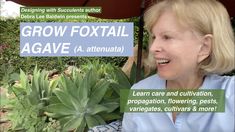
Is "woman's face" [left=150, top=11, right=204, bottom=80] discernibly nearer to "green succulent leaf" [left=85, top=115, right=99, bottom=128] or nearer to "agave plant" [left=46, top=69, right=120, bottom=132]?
"agave plant" [left=46, top=69, right=120, bottom=132]

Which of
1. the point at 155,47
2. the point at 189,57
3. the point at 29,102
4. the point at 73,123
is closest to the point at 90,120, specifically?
the point at 73,123

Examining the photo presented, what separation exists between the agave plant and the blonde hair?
0.46 m

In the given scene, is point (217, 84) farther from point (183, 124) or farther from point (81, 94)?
point (81, 94)

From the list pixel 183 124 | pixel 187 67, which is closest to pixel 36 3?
pixel 187 67

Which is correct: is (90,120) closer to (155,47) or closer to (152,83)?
(152,83)

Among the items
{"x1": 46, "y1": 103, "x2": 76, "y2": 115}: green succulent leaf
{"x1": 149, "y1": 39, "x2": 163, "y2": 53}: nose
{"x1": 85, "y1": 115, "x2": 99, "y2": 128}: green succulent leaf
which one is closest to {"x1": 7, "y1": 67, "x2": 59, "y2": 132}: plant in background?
{"x1": 46, "y1": 103, "x2": 76, "y2": 115}: green succulent leaf

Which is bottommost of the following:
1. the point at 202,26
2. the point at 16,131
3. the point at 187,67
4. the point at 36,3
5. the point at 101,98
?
the point at 16,131

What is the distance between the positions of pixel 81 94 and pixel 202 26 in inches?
30.9

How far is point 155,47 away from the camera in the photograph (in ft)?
7.96

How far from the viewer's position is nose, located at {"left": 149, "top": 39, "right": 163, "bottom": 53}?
95.1 inches

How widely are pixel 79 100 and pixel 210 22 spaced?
858mm

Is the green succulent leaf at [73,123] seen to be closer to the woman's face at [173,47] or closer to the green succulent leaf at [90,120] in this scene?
the green succulent leaf at [90,120]

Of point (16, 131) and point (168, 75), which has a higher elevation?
point (168, 75)

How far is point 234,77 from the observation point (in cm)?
244
